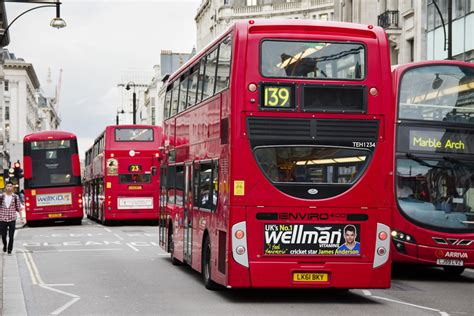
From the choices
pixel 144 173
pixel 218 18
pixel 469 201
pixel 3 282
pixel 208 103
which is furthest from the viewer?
pixel 218 18

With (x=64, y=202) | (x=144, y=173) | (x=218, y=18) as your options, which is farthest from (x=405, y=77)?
(x=218, y=18)

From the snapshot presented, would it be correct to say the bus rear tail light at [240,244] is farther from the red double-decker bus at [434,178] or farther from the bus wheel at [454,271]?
the bus wheel at [454,271]

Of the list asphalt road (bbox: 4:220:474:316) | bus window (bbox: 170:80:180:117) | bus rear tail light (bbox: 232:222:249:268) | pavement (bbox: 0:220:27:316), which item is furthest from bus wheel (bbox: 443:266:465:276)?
pavement (bbox: 0:220:27:316)

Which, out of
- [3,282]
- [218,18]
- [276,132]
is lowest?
[3,282]

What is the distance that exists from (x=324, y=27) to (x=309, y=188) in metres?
2.33

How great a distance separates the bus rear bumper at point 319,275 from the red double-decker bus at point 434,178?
14.3 feet

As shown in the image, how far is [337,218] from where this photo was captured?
48.7ft

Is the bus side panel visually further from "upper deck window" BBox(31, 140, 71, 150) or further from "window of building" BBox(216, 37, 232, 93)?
"window of building" BBox(216, 37, 232, 93)

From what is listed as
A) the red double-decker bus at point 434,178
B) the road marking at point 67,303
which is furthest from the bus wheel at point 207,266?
the red double-decker bus at point 434,178

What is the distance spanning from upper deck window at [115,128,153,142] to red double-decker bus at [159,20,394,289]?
2864cm

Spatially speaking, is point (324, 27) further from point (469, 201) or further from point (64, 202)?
point (64, 202)

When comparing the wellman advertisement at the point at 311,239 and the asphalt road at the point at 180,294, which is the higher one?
the wellman advertisement at the point at 311,239

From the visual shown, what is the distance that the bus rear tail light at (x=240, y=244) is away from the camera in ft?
47.9

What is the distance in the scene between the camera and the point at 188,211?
1902 centimetres
